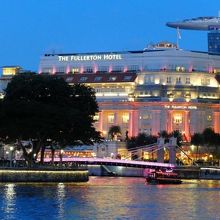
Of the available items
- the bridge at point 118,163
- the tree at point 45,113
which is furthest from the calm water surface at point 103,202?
the bridge at point 118,163

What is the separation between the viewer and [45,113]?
429 ft

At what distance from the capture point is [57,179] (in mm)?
133750

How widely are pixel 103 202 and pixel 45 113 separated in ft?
102

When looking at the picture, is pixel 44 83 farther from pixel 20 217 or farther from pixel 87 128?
pixel 20 217

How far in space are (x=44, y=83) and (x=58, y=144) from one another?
9174mm

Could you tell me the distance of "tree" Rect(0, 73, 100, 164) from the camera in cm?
13038

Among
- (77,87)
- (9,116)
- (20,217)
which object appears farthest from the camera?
(77,87)

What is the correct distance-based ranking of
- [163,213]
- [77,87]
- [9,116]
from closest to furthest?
[163,213] < [9,116] < [77,87]

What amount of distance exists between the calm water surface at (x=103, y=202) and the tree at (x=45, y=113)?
8.08 meters

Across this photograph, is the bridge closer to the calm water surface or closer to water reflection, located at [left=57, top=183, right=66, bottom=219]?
the calm water surface

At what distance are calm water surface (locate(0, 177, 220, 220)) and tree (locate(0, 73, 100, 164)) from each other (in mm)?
8084

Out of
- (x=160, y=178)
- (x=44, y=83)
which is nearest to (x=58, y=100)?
(x=44, y=83)

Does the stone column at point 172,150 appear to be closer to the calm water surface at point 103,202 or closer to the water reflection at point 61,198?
the calm water surface at point 103,202

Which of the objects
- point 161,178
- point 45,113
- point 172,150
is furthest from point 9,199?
point 172,150
